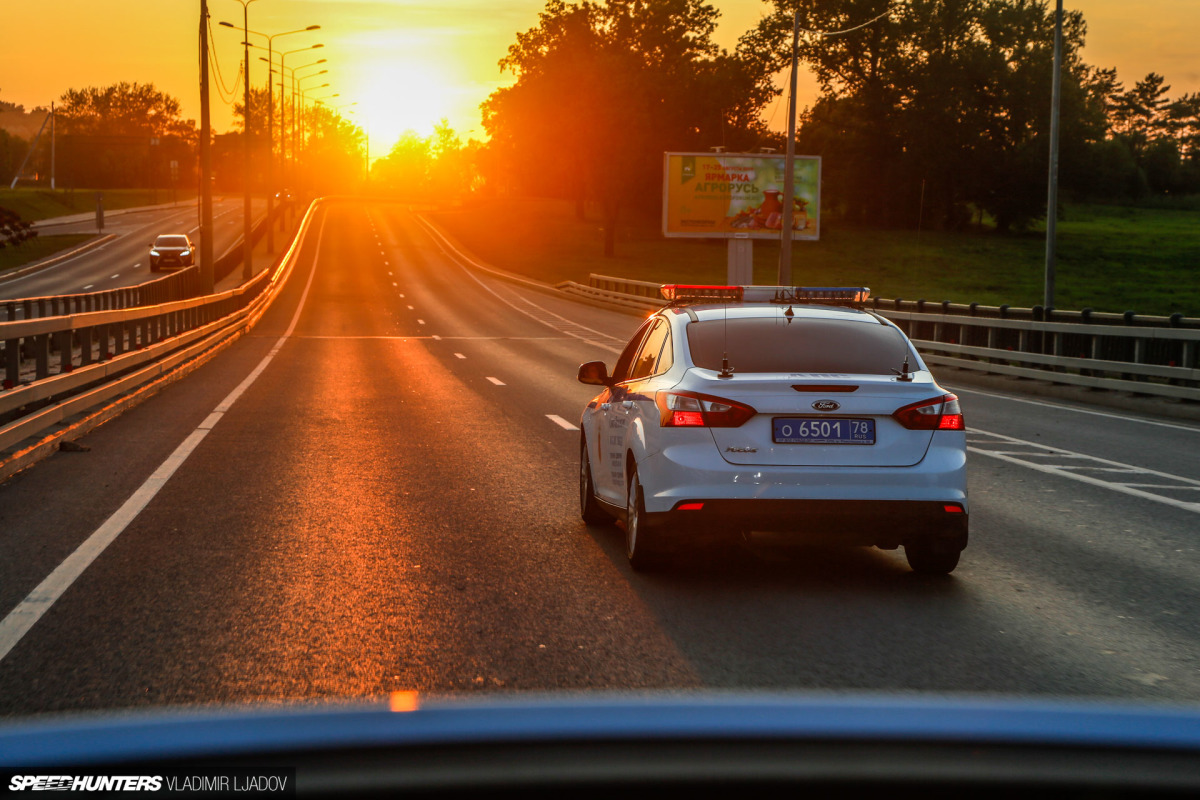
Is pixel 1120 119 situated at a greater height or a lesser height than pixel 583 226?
greater

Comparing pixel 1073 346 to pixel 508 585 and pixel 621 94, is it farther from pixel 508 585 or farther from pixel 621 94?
pixel 621 94

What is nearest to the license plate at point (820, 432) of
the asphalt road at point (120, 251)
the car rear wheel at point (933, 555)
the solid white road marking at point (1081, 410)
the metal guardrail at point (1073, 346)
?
the car rear wheel at point (933, 555)

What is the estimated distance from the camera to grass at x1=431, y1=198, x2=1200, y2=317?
7000 cm

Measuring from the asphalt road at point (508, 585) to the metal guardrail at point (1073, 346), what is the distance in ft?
14.0

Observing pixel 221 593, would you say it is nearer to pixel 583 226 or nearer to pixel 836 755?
pixel 836 755

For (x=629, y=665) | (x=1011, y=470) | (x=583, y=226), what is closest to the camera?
(x=629, y=665)

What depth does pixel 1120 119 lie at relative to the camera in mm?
193375

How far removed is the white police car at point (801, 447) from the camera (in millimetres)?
7047

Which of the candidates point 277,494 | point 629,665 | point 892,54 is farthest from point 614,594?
point 892,54

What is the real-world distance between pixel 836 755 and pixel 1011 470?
37.8 ft

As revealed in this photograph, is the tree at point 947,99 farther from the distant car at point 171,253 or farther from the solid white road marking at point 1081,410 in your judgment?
the solid white road marking at point 1081,410

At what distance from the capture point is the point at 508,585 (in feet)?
23.9

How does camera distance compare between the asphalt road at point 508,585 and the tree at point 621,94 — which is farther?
the tree at point 621,94

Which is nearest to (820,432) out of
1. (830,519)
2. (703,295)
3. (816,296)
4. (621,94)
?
(830,519)
